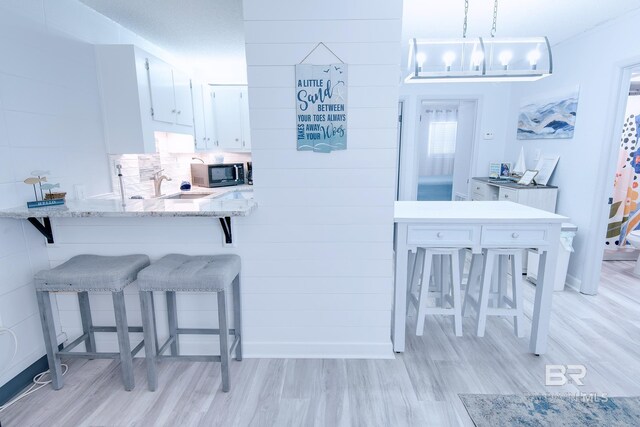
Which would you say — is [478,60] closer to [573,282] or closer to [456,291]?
[456,291]

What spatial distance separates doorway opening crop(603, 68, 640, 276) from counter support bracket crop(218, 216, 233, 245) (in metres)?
4.52

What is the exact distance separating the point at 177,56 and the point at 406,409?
13.2 feet

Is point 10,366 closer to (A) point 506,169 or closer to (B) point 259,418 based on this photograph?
(B) point 259,418

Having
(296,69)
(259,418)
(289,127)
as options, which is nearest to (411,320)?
(259,418)

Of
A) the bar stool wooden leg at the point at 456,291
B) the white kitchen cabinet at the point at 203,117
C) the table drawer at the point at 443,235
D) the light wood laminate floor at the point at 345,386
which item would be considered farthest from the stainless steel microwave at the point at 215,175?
the bar stool wooden leg at the point at 456,291

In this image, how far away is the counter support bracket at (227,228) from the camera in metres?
1.96

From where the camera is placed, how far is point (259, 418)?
5.55ft

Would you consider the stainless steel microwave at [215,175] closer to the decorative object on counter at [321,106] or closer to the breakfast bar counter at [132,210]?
the breakfast bar counter at [132,210]

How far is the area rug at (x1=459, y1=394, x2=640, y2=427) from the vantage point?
64.8 inches

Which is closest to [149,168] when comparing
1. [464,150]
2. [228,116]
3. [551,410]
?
[228,116]

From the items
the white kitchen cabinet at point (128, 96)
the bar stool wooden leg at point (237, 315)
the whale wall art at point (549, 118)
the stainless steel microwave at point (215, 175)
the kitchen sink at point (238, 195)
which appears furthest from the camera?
the stainless steel microwave at point (215, 175)

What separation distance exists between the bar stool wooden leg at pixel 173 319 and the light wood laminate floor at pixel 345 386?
0.12 m

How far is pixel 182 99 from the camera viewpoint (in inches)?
136

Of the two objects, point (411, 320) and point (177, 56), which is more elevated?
point (177, 56)
